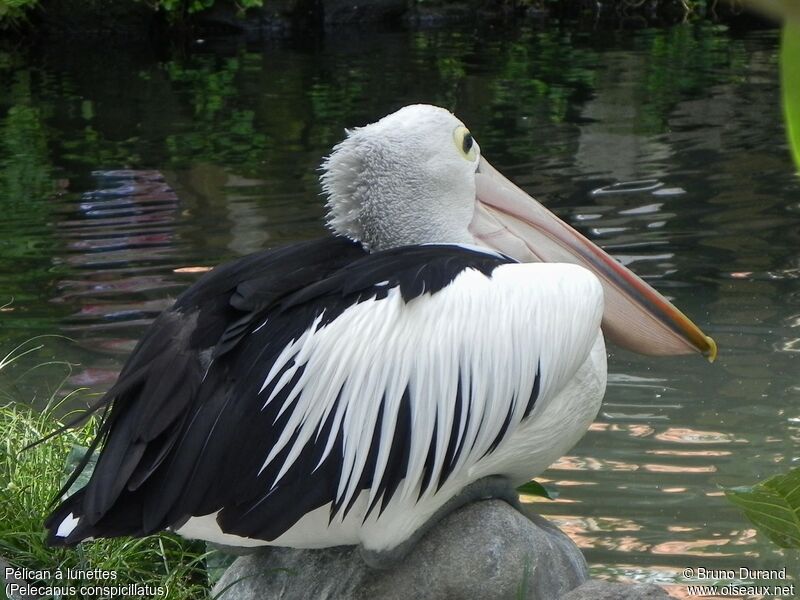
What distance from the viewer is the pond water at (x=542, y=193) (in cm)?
340

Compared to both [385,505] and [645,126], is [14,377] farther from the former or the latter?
[645,126]

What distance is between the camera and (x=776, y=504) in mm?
1757

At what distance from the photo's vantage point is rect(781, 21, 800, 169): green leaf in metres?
0.80

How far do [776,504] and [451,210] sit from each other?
0.91 metres

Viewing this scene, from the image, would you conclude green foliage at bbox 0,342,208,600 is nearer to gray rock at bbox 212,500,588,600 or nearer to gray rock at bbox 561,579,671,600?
gray rock at bbox 212,500,588,600

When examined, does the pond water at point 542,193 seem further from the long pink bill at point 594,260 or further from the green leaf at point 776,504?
the green leaf at point 776,504

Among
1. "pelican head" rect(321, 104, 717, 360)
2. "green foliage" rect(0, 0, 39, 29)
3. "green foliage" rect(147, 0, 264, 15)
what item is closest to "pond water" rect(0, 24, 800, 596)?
"green foliage" rect(0, 0, 39, 29)

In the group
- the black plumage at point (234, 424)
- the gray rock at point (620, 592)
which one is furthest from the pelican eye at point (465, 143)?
the gray rock at point (620, 592)

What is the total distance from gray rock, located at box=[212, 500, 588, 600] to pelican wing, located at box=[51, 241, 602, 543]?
5.7 inches

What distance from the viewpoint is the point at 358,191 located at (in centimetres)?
229

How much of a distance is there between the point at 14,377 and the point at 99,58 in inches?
378

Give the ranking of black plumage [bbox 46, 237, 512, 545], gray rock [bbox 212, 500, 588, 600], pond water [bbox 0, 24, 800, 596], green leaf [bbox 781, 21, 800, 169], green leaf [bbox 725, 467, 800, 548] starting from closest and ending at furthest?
1. green leaf [bbox 781, 21, 800, 169]
2. green leaf [bbox 725, 467, 800, 548]
3. black plumage [bbox 46, 237, 512, 545]
4. gray rock [bbox 212, 500, 588, 600]
5. pond water [bbox 0, 24, 800, 596]

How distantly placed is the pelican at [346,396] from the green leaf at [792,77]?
1.22 meters

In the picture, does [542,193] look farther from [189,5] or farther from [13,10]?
[13,10]
